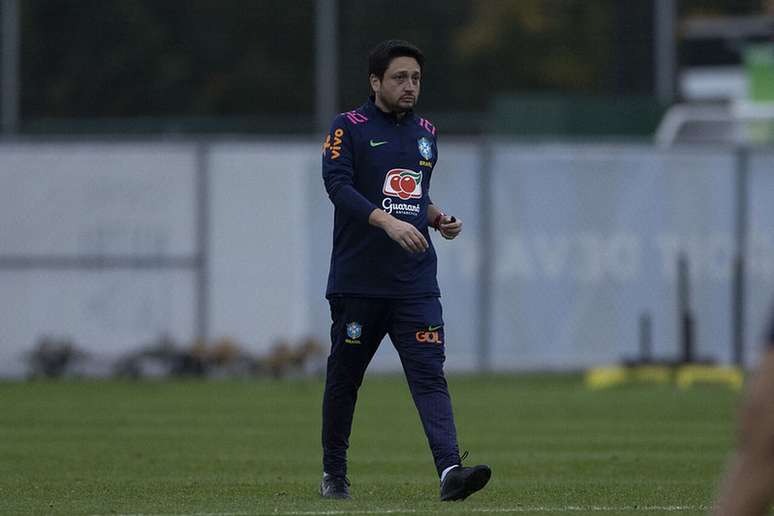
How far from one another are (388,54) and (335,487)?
6.90ft

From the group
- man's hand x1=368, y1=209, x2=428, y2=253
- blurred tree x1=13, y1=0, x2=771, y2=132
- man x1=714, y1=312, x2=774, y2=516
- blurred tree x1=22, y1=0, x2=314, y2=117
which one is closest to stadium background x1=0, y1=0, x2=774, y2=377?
blurred tree x1=13, y1=0, x2=771, y2=132

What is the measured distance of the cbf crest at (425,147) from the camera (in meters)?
8.77

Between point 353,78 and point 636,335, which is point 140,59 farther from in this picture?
point 636,335

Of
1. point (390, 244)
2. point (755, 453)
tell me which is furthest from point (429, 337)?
point (755, 453)

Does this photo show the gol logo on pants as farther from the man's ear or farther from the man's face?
the man's ear

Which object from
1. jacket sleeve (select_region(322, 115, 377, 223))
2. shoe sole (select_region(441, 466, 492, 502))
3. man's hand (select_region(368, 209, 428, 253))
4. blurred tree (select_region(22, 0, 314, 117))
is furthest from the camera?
blurred tree (select_region(22, 0, 314, 117))

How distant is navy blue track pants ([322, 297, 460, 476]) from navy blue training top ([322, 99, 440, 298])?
73mm

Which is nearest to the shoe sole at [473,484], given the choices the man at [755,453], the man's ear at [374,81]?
the man's ear at [374,81]

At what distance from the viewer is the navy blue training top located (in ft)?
28.5

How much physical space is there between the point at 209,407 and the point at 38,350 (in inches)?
219

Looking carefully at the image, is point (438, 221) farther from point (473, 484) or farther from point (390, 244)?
point (473, 484)

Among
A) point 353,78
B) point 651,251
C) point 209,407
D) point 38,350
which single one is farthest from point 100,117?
point 209,407

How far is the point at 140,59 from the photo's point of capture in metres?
32.4

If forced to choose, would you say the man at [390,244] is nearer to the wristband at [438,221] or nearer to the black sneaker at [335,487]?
the wristband at [438,221]
